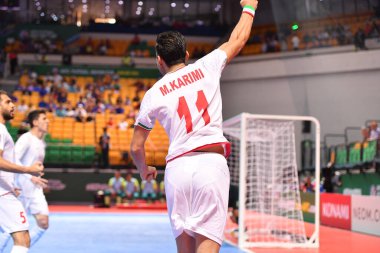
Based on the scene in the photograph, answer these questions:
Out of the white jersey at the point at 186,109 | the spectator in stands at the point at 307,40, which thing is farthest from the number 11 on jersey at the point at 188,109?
the spectator in stands at the point at 307,40

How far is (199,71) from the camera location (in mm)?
4070

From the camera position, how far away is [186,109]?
13.0ft

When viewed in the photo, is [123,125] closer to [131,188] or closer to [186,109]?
[131,188]

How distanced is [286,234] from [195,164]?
10.1 meters

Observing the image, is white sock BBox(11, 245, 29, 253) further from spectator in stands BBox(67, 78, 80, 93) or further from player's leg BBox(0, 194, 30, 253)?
spectator in stands BBox(67, 78, 80, 93)

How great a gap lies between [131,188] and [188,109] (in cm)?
2230

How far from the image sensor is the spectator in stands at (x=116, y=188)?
1013 inches

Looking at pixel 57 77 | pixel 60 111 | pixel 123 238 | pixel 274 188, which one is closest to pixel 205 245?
pixel 123 238

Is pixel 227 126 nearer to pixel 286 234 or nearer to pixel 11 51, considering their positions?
pixel 286 234

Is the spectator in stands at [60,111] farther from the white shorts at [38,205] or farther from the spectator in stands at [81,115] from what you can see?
the white shorts at [38,205]

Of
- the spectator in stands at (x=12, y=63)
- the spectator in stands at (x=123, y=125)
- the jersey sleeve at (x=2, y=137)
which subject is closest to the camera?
the jersey sleeve at (x=2, y=137)

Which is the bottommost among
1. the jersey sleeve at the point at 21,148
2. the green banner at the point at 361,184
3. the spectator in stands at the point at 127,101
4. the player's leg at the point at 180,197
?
the green banner at the point at 361,184

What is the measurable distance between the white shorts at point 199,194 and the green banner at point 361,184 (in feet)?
46.1

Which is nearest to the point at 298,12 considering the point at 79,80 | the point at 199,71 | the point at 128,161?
the point at 128,161
